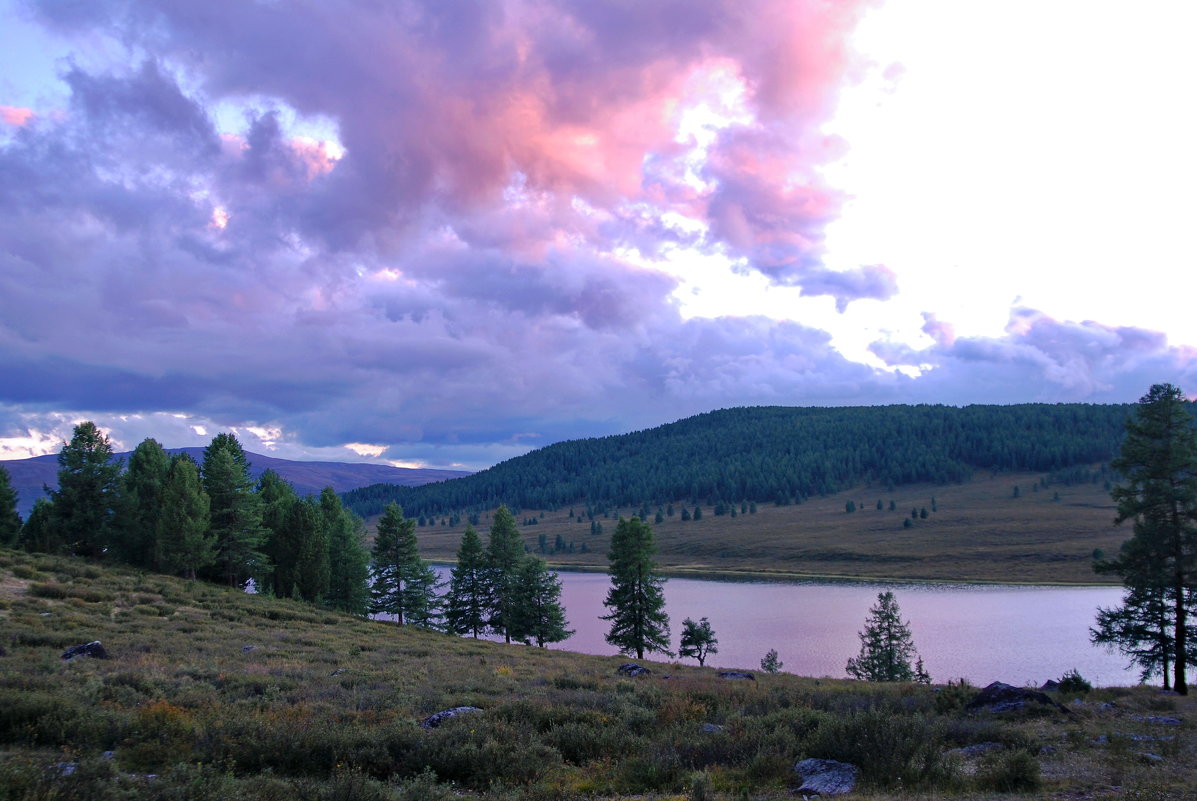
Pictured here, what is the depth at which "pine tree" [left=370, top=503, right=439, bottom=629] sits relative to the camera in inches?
2053

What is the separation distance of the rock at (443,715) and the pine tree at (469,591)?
1555 inches

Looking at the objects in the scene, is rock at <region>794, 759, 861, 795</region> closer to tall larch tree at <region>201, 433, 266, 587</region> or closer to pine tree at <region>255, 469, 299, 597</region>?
tall larch tree at <region>201, 433, 266, 587</region>

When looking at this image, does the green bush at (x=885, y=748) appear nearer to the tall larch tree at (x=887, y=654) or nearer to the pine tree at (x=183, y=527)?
the tall larch tree at (x=887, y=654)

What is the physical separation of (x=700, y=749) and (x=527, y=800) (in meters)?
3.74

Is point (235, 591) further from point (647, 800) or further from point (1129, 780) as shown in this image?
point (1129, 780)

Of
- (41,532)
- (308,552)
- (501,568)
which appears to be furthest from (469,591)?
(41,532)

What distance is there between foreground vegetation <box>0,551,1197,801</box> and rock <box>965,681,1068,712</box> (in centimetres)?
36

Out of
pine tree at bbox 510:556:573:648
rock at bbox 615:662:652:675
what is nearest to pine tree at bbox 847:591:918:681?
pine tree at bbox 510:556:573:648

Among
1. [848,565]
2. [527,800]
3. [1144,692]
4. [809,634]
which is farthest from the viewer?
[848,565]

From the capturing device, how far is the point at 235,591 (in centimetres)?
4306

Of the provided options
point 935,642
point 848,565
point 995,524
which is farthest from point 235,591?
point 995,524

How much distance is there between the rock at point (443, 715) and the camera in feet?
41.4

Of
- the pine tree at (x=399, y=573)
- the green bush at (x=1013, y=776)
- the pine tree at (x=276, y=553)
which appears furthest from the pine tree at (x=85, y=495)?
the green bush at (x=1013, y=776)

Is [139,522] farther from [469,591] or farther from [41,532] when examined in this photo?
[469,591]
